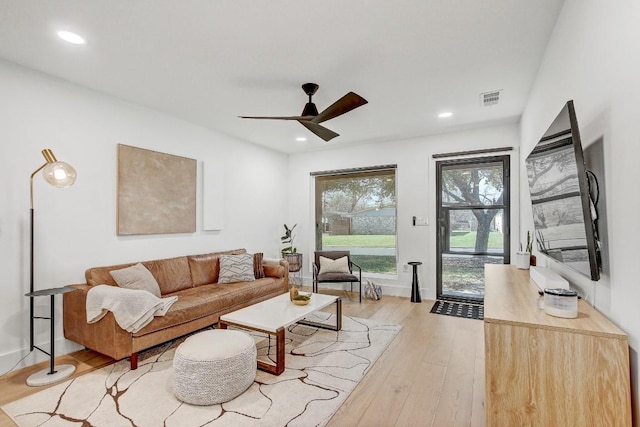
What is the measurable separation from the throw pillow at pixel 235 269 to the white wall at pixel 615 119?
3.51 meters

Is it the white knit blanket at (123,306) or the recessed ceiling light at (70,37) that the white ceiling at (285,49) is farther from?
the white knit blanket at (123,306)

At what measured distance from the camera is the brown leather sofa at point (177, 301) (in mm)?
2662

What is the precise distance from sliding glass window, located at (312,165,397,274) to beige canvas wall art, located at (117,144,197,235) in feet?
8.31

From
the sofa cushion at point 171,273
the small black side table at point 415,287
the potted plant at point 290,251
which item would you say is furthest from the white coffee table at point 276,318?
the potted plant at point 290,251

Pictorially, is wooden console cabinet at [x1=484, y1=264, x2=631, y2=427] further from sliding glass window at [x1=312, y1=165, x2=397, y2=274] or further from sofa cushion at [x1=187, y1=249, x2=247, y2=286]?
sliding glass window at [x1=312, y1=165, x2=397, y2=274]

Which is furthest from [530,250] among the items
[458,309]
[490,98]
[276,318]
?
[276,318]

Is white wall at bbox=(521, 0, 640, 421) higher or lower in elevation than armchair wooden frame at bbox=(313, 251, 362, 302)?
higher

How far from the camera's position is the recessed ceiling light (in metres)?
2.32

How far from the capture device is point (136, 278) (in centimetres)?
325

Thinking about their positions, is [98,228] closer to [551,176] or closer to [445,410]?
[445,410]

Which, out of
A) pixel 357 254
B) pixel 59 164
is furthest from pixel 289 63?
pixel 357 254

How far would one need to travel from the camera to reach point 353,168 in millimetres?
5688

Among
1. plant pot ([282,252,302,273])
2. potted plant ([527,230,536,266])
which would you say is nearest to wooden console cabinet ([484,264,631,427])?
potted plant ([527,230,536,266])

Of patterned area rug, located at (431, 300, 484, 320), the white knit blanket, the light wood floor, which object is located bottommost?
the light wood floor
